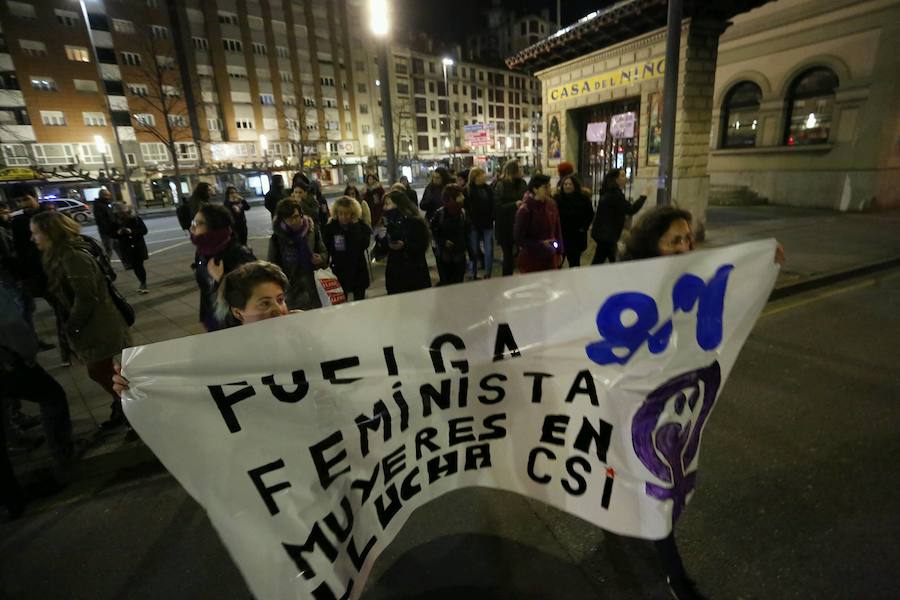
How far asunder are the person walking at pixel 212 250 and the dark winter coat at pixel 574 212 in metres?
4.34

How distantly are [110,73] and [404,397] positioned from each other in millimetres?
55423

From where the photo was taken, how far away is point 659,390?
192 cm

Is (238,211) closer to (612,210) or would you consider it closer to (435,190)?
(435,190)

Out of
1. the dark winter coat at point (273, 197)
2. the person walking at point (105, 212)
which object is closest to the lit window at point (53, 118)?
the person walking at point (105, 212)

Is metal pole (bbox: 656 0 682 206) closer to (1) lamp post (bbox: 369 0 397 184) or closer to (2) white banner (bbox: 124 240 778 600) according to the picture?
(1) lamp post (bbox: 369 0 397 184)

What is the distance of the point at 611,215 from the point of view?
20.6 ft

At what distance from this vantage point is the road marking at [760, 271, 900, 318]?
20.0 ft

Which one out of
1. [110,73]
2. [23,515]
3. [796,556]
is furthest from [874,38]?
[110,73]

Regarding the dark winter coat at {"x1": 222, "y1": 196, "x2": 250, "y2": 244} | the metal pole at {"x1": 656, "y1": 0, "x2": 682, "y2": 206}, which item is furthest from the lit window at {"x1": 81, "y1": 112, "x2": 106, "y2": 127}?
the metal pole at {"x1": 656, "y1": 0, "x2": 682, "y2": 206}

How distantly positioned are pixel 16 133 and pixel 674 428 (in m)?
53.6

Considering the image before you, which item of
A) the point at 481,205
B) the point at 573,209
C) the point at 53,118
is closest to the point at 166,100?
the point at 53,118

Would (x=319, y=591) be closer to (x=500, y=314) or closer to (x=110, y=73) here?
(x=500, y=314)

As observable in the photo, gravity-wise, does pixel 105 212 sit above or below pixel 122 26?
below

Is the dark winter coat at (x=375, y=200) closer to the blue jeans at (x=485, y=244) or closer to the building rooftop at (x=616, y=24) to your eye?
the blue jeans at (x=485, y=244)
